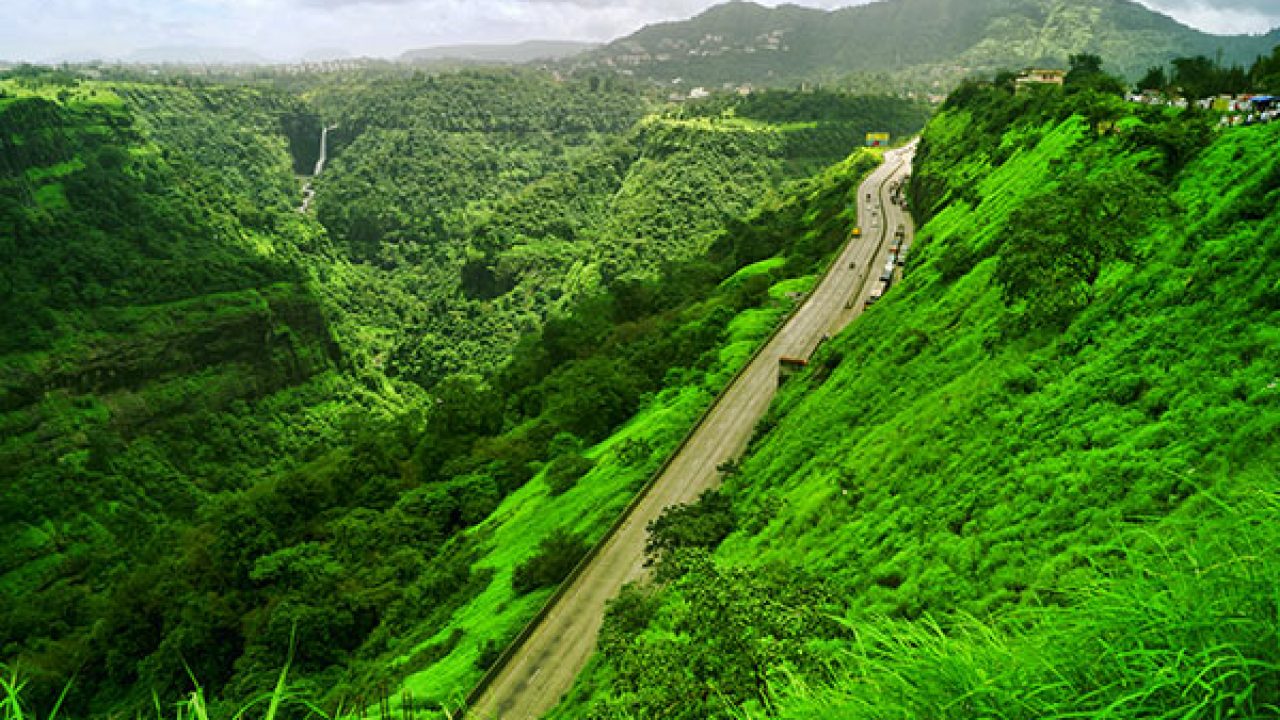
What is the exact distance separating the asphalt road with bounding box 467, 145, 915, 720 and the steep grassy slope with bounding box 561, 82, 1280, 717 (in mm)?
2836

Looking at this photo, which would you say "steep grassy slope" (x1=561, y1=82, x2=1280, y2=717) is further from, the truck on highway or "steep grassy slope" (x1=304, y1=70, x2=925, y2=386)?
"steep grassy slope" (x1=304, y1=70, x2=925, y2=386)

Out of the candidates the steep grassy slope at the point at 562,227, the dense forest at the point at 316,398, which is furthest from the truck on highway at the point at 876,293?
the steep grassy slope at the point at 562,227

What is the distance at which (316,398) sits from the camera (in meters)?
98.0

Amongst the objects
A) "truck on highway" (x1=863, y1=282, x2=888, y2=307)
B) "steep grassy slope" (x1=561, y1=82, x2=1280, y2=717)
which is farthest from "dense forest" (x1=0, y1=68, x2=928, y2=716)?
"truck on highway" (x1=863, y1=282, x2=888, y2=307)

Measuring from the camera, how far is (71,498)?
64125 millimetres

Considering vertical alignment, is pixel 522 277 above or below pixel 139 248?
below

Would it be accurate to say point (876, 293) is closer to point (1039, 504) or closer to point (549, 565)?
point (549, 565)

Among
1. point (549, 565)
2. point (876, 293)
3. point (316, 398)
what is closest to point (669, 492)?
point (549, 565)

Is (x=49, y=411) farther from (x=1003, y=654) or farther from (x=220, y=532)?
(x=1003, y=654)

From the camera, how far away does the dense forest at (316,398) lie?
36000mm

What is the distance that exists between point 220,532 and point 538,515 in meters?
23.4

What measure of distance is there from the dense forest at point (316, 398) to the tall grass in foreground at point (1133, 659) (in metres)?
3.78

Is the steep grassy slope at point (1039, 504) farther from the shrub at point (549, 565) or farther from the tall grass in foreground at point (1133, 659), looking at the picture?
the shrub at point (549, 565)

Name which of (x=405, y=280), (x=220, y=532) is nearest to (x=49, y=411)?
(x=220, y=532)
